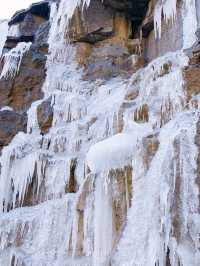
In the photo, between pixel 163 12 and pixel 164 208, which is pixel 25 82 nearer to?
pixel 163 12

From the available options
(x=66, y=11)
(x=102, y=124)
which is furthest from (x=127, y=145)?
(x=66, y=11)

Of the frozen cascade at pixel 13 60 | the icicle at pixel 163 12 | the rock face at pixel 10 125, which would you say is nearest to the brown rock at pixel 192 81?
the icicle at pixel 163 12

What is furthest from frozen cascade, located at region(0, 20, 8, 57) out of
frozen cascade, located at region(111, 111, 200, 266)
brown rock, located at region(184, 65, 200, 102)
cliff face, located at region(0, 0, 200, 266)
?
frozen cascade, located at region(111, 111, 200, 266)

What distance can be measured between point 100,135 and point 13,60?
4.85 metres

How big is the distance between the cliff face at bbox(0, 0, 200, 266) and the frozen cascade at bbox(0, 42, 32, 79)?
0.13 ft

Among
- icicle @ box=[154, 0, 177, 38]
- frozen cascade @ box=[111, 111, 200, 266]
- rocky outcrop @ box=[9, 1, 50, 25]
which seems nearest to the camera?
frozen cascade @ box=[111, 111, 200, 266]

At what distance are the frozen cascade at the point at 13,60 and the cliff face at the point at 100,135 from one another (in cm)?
4

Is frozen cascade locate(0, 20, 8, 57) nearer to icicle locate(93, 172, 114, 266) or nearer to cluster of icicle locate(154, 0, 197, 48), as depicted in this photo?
cluster of icicle locate(154, 0, 197, 48)

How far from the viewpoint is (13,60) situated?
12.5 metres

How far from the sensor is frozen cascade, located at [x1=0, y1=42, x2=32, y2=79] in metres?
12.3

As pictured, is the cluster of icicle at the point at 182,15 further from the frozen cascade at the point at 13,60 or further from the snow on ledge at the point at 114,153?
the snow on ledge at the point at 114,153

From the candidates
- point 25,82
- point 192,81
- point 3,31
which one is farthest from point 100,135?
point 3,31

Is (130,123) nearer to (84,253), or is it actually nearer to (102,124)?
(102,124)

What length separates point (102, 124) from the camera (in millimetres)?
8930
